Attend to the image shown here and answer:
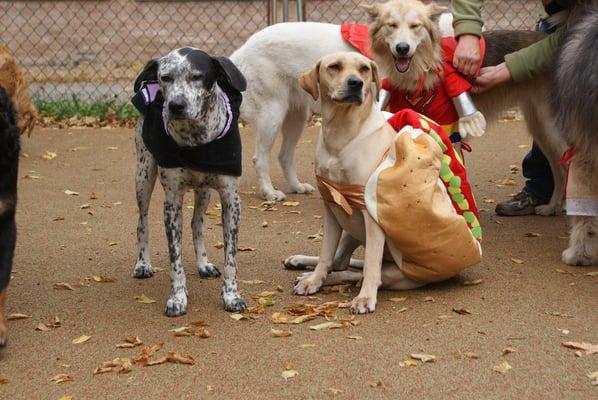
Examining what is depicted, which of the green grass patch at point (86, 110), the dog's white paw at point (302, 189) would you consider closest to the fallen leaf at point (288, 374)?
the dog's white paw at point (302, 189)

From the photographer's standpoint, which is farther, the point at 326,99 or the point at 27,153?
the point at 27,153

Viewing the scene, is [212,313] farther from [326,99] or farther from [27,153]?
[27,153]

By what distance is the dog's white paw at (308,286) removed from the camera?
4398 mm

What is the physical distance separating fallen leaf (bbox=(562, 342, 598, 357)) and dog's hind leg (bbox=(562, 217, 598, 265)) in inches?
48.2

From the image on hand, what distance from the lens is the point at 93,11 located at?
15117 mm

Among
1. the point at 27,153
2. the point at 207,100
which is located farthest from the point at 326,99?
the point at 27,153

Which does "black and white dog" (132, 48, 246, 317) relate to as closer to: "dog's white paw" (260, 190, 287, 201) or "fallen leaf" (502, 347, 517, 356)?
"fallen leaf" (502, 347, 517, 356)

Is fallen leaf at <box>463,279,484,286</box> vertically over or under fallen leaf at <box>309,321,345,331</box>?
under

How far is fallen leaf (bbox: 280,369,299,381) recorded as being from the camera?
3.42m

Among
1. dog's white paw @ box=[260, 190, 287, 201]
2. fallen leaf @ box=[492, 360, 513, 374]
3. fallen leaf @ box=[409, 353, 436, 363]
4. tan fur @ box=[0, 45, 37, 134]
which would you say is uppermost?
tan fur @ box=[0, 45, 37, 134]

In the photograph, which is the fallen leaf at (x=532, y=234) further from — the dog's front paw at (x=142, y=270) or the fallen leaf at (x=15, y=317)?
the fallen leaf at (x=15, y=317)

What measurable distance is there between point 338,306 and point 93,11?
472 inches

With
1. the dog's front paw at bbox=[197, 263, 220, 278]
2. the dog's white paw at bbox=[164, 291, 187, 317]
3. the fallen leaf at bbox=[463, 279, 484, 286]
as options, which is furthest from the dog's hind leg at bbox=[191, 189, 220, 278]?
the fallen leaf at bbox=[463, 279, 484, 286]

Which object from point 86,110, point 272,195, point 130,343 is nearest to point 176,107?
point 130,343
